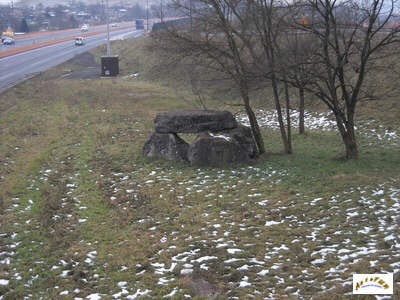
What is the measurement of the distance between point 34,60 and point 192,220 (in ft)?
158

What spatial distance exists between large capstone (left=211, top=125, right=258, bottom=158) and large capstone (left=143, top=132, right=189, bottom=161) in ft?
4.58

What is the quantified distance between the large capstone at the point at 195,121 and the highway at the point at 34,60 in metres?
→ 22.8

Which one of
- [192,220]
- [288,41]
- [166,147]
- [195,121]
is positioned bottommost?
[192,220]

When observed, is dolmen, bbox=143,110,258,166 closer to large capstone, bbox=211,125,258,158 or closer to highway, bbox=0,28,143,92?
large capstone, bbox=211,125,258,158

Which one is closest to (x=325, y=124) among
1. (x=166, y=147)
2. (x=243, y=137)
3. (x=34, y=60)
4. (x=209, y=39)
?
(x=243, y=137)

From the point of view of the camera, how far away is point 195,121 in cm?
1527

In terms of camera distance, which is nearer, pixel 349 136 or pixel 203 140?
pixel 349 136

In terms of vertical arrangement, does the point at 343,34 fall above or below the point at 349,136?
above

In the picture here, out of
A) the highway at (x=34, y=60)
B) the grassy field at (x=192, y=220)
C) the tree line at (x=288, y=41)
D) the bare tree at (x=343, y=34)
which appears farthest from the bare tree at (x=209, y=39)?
the highway at (x=34, y=60)

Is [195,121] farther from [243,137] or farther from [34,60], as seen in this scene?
[34,60]

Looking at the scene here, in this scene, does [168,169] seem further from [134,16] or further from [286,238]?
[134,16]

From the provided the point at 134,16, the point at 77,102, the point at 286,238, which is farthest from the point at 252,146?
the point at 134,16

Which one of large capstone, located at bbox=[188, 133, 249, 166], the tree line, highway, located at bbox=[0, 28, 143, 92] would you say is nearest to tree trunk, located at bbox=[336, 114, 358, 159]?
the tree line

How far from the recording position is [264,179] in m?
13.0
